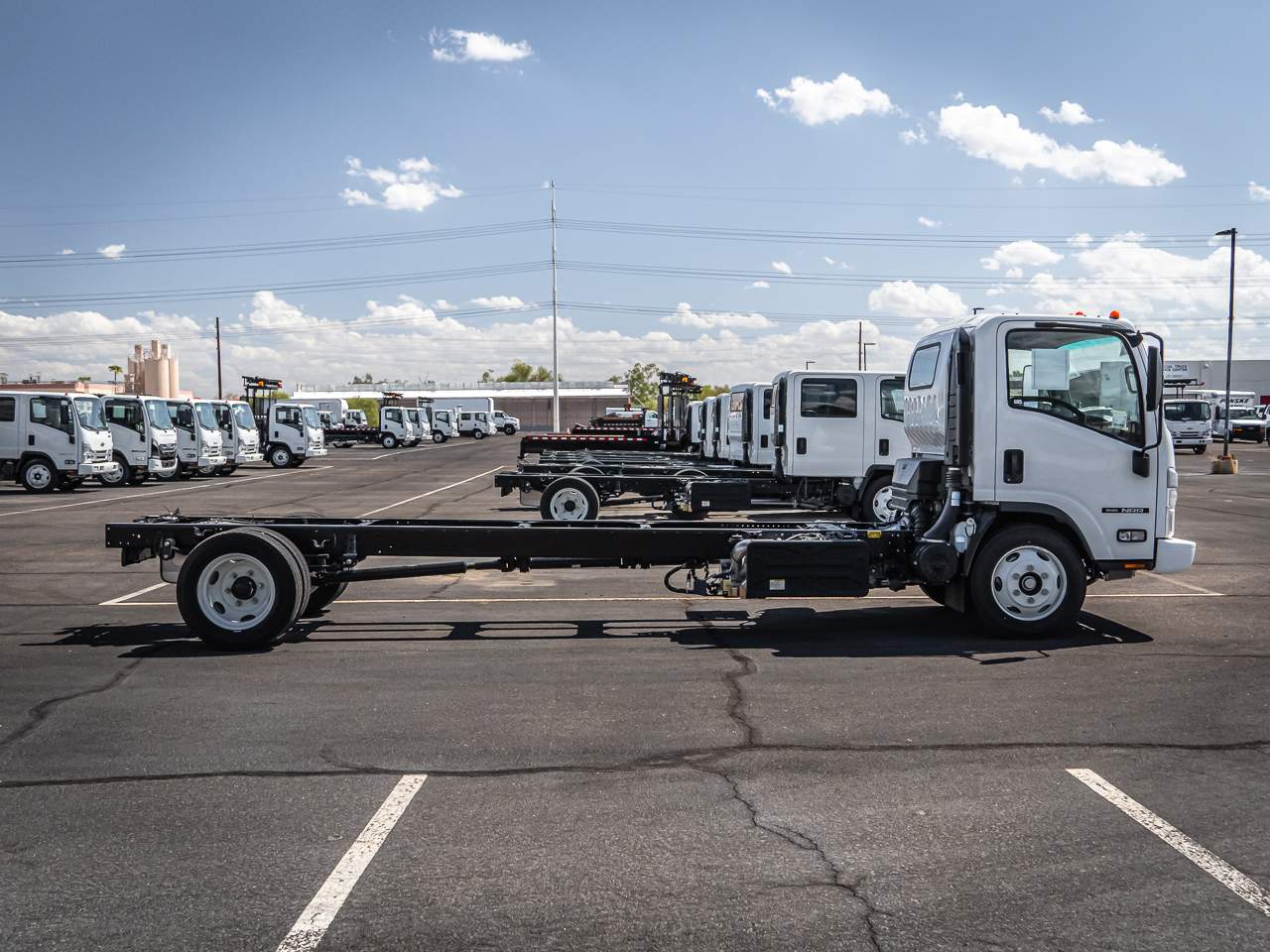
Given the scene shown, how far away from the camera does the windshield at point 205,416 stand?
1222 inches

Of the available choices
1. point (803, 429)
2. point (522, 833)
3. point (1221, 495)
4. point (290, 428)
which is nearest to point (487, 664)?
point (522, 833)

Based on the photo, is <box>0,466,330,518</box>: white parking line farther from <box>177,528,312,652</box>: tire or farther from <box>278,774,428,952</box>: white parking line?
<box>278,774,428,952</box>: white parking line

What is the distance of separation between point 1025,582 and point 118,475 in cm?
2546

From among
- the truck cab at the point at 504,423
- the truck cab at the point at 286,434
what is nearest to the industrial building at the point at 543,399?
the truck cab at the point at 504,423

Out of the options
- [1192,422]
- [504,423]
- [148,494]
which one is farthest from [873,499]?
[504,423]

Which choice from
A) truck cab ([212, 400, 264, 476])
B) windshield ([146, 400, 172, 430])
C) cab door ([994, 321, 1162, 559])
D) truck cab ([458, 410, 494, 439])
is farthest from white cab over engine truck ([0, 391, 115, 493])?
truck cab ([458, 410, 494, 439])

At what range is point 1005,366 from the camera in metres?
8.11

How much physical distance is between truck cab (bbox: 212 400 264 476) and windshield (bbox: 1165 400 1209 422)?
36.4 meters

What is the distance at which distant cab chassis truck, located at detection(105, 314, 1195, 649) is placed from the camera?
26.4 ft

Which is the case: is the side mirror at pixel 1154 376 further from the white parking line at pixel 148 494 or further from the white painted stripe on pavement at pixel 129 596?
the white parking line at pixel 148 494

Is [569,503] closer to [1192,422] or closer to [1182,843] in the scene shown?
[1182,843]

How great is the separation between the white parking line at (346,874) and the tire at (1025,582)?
482 centimetres

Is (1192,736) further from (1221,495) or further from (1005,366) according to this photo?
(1221,495)

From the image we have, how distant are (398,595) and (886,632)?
493 cm
